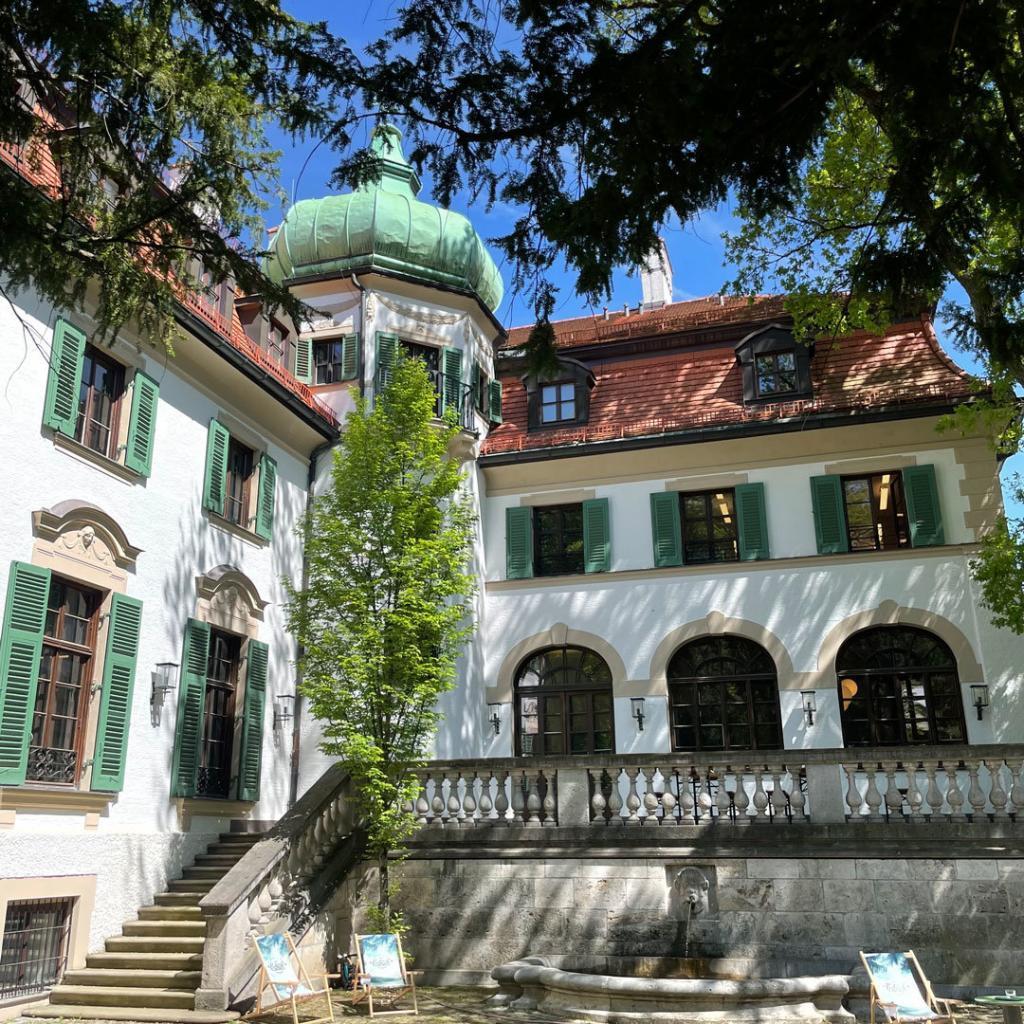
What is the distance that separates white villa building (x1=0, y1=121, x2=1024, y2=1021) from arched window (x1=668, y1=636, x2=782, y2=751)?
0.16 ft

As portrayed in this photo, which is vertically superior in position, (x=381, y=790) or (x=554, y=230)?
(x=554, y=230)

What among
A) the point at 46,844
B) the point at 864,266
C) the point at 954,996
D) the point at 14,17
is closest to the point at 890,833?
the point at 954,996

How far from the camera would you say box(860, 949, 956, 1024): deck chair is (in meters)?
8.85

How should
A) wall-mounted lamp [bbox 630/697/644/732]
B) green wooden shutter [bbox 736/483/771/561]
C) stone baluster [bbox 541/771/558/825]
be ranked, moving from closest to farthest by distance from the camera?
stone baluster [bbox 541/771/558/825]
wall-mounted lamp [bbox 630/697/644/732]
green wooden shutter [bbox 736/483/771/561]

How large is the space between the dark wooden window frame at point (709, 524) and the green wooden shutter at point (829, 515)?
52.8 inches

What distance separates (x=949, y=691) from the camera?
1634 centimetres

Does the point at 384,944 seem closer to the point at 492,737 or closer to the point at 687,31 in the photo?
the point at 492,737

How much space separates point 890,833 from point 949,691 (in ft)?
18.1

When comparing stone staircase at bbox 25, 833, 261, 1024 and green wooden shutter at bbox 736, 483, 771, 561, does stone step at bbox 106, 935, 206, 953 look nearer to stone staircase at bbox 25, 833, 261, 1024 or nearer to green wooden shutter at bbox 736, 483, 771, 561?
stone staircase at bbox 25, 833, 261, 1024

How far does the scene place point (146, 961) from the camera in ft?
36.0

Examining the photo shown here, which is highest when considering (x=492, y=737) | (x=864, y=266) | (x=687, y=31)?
(x=687, y=31)

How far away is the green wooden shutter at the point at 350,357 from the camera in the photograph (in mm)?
18156

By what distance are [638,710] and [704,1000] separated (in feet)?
26.9

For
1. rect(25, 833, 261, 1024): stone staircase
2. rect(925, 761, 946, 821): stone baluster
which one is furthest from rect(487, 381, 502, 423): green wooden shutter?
rect(925, 761, 946, 821): stone baluster
